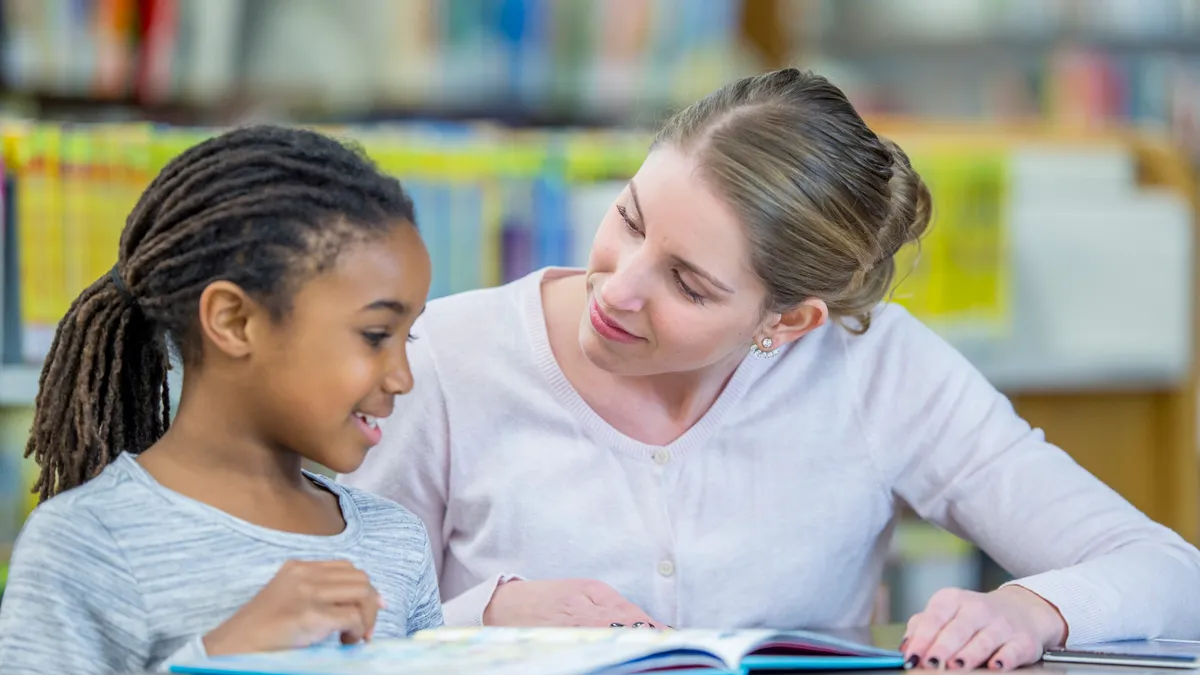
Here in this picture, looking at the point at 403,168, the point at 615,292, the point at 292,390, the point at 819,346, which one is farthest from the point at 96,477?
the point at 403,168

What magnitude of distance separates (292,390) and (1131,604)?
2.14 ft

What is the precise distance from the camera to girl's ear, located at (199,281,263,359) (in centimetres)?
80

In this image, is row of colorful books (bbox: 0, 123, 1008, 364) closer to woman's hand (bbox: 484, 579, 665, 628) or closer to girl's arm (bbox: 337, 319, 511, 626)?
girl's arm (bbox: 337, 319, 511, 626)

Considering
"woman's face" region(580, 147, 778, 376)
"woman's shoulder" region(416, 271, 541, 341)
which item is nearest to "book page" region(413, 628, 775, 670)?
"woman's face" region(580, 147, 778, 376)

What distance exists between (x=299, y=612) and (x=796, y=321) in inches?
22.6

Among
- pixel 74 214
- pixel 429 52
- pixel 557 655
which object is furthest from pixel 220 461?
pixel 429 52

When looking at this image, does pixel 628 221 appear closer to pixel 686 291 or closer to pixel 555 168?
pixel 686 291

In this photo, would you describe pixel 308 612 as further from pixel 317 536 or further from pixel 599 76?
pixel 599 76

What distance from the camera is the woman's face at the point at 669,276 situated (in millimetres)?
1082

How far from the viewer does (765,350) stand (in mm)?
1206

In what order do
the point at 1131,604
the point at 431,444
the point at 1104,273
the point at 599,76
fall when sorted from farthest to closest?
the point at 599,76, the point at 1104,273, the point at 431,444, the point at 1131,604

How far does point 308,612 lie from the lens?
74cm

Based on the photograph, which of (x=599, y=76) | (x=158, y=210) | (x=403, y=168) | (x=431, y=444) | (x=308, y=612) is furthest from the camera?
(x=599, y=76)

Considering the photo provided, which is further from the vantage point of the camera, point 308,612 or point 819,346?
point 819,346
